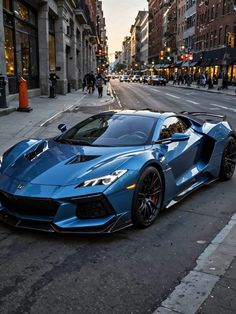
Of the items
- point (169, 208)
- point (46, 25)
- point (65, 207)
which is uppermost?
point (46, 25)

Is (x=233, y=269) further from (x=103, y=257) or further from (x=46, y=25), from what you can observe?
(x=46, y=25)

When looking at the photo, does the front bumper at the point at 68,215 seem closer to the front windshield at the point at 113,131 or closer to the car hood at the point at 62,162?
the car hood at the point at 62,162

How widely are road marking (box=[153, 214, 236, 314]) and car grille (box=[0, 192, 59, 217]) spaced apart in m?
1.48

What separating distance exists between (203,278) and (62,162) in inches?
79.8

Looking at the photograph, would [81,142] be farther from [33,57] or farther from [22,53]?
[33,57]

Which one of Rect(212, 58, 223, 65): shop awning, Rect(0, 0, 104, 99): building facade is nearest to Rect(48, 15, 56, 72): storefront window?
Rect(0, 0, 104, 99): building facade

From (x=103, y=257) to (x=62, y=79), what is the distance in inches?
1095

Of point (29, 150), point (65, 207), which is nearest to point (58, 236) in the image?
point (65, 207)

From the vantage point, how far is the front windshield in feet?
17.4

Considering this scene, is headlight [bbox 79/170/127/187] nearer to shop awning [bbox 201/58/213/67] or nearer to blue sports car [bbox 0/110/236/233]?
blue sports car [bbox 0/110/236/233]

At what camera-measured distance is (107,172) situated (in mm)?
4375

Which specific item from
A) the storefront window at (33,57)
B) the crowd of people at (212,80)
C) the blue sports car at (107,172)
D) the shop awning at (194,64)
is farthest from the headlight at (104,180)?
the shop awning at (194,64)

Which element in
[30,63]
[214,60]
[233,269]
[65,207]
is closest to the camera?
[233,269]

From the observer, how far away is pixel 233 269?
149 inches
